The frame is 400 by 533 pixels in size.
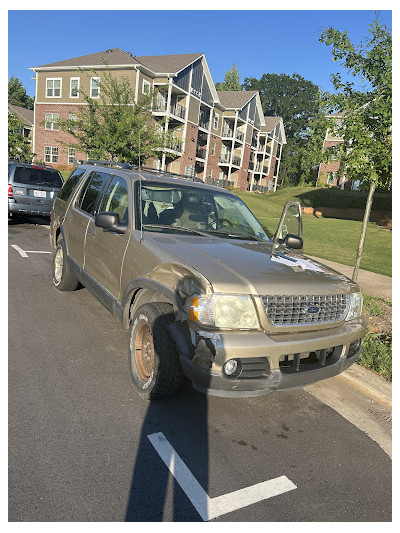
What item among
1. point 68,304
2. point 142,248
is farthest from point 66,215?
point 142,248

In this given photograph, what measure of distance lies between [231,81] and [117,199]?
92.6m

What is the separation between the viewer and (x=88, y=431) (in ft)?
10.0

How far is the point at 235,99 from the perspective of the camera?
1969 inches

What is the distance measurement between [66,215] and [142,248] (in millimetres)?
2729

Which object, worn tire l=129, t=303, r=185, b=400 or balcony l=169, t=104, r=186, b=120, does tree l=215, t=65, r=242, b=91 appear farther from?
worn tire l=129, t=303, r=185, b=400

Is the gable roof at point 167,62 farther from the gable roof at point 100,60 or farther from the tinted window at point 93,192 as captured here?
the tinted window at point 93,192

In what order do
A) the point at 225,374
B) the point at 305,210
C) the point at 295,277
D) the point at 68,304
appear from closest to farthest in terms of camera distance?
the point at 225,374, the point at 295,277, the point at 68,304, the point at 305,210

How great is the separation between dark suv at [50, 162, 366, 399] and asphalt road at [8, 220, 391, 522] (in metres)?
0.40

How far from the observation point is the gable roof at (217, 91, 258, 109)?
48819mm

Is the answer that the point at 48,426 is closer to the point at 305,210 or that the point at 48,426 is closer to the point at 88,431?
the point at 88,431

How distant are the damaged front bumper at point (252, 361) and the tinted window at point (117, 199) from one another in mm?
1872

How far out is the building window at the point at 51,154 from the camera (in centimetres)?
3961

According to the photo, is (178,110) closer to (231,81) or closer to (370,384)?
(370,384)

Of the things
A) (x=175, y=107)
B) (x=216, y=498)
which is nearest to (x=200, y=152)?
(x=175, y=107)
